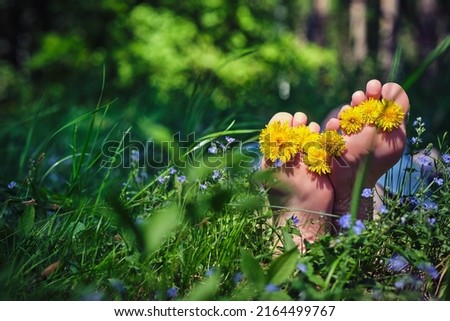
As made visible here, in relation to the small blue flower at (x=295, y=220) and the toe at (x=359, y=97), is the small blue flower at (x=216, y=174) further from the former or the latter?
the toe at (x=359, y=97)

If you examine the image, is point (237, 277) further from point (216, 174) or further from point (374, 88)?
point (374, 88)

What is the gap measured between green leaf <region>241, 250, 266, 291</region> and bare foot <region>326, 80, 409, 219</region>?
0.33m

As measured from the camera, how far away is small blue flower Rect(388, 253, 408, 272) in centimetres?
130

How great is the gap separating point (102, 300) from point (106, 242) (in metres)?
0.27

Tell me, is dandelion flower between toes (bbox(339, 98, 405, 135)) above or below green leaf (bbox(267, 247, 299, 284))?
above

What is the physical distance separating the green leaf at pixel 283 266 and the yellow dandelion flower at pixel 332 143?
0.33 metres

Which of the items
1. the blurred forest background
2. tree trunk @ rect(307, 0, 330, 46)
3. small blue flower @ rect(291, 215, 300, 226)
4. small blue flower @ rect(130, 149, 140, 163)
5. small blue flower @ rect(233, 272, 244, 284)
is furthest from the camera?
tree trunk @ rect(307, 0, 330, 46)

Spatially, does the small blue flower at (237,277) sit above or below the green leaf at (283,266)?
below

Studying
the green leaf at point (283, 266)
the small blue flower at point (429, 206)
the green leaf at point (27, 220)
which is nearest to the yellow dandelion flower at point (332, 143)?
the small blue flower at point (429, 206)

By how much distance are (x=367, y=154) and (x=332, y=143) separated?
3.2 inches

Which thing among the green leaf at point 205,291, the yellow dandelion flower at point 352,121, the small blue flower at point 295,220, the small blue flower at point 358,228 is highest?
the yellow dandelion flower at point 352,121

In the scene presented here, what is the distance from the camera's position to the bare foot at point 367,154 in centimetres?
148

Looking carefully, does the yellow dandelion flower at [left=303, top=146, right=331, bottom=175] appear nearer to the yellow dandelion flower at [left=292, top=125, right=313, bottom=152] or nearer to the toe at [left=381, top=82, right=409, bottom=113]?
the yellow dandelion flower at [left=292, top=125, right=313, bottom=152]

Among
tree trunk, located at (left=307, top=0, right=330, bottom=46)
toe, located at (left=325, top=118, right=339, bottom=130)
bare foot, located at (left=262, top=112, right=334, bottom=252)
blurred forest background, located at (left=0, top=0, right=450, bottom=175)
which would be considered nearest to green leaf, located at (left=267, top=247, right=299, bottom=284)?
bare foot, located at (left=262, top=112, right=334, bottom=252)
